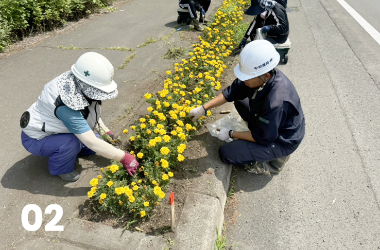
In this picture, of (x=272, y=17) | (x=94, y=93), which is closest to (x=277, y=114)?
(x=94, y=93)

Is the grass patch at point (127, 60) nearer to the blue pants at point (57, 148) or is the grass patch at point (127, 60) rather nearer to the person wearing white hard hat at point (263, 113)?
the person wearing white hard hat at point (263, 113)

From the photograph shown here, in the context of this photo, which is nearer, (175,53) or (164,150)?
(164,150)

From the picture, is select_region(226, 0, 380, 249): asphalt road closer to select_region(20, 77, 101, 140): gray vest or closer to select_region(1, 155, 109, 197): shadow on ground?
select_region(1, 155, 109, 197): shadow on ground

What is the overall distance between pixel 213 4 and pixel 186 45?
12.5ft

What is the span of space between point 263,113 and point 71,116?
181cm

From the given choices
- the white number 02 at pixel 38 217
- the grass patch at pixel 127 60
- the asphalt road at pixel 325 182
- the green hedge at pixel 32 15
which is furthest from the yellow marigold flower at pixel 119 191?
the green hedge at pixel 32 15

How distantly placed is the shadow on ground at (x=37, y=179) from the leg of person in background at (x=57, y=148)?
6.4 inches

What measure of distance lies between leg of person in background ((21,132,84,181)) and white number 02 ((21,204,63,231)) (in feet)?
1.19

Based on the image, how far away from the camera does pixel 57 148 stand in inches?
107

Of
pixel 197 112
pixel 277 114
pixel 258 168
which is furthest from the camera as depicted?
pixel 197 112

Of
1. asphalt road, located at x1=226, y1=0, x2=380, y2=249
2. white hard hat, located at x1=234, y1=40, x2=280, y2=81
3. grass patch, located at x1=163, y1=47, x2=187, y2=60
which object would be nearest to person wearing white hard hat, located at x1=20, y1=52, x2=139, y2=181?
white hard hat, located at x1=234, y1=40, x2=280, y2=81

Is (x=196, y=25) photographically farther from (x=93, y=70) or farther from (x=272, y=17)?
(x=93, y=70)

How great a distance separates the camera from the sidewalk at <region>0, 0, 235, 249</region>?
7.52 ft

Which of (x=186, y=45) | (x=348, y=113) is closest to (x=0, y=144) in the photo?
(x=186, y=45)
